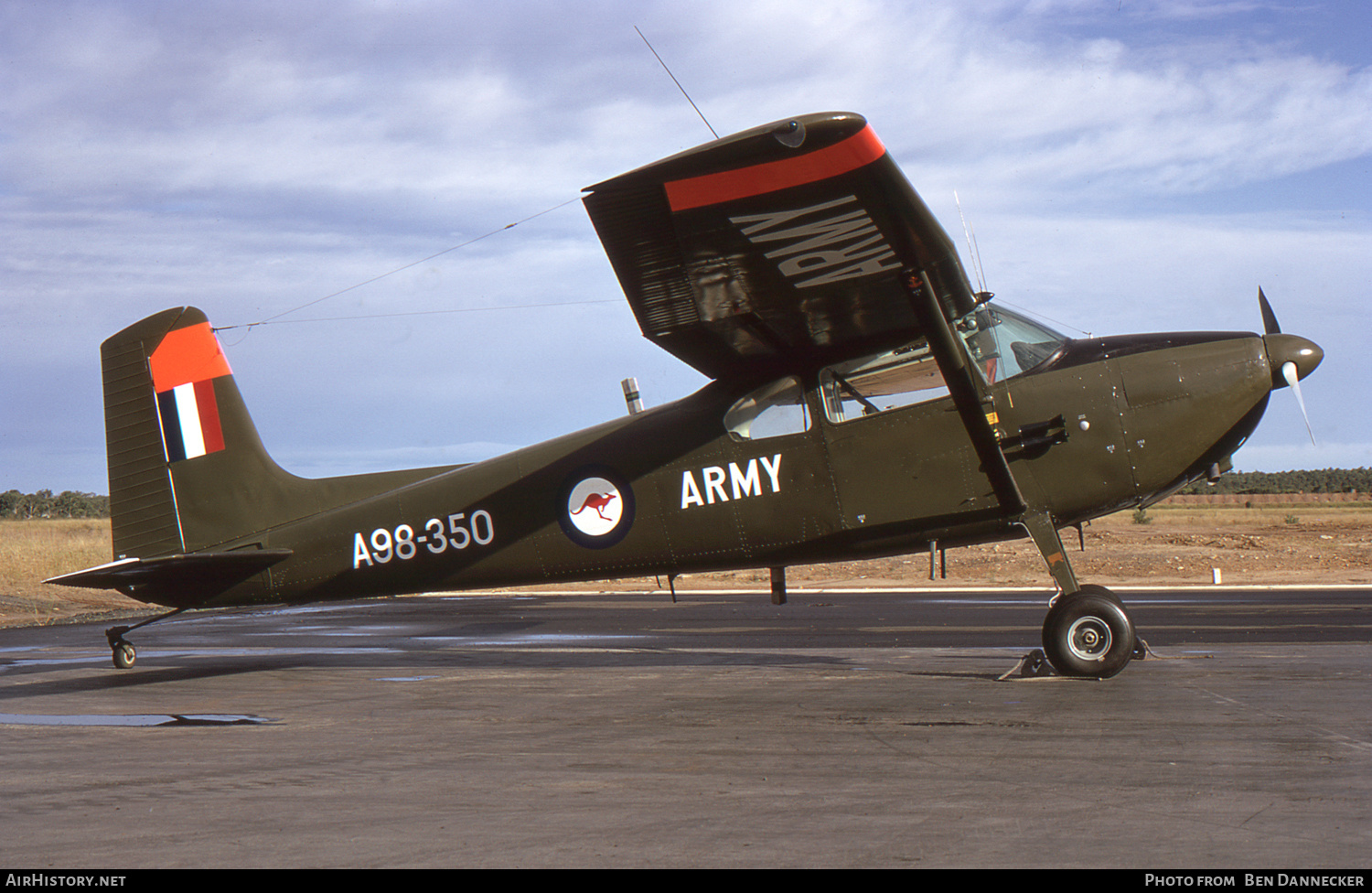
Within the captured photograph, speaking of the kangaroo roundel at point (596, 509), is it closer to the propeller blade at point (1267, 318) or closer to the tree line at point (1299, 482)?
the propeller blade at point (1267, 318)

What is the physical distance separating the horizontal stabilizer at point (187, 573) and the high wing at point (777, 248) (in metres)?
4.43

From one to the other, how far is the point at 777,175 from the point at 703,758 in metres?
3.23

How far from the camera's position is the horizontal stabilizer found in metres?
9.11

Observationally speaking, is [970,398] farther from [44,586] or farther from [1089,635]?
[44,586]

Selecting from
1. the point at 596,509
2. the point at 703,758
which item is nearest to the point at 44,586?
the point at 596,509

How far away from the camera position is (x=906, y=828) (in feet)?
12.7

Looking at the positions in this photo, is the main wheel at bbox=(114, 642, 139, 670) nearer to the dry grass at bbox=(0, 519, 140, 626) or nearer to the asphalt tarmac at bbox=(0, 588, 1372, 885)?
the asphalt tarmac at bbox=(0, 588, 1372, 885)

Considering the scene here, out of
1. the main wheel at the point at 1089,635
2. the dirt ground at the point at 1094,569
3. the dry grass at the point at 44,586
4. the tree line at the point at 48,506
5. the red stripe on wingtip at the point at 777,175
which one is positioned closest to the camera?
the red stripe on wingtip at the point at 777,175

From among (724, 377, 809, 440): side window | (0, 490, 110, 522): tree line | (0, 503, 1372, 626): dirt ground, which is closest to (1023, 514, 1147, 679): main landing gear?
(724, 377, 809, 440): side window

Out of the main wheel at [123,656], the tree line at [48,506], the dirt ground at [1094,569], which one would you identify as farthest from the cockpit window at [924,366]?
the tree line at [48,506]

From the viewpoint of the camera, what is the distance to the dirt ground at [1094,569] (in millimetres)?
21609

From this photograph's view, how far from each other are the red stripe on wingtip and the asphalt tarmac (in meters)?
3.14

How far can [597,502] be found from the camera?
889 centimetres
